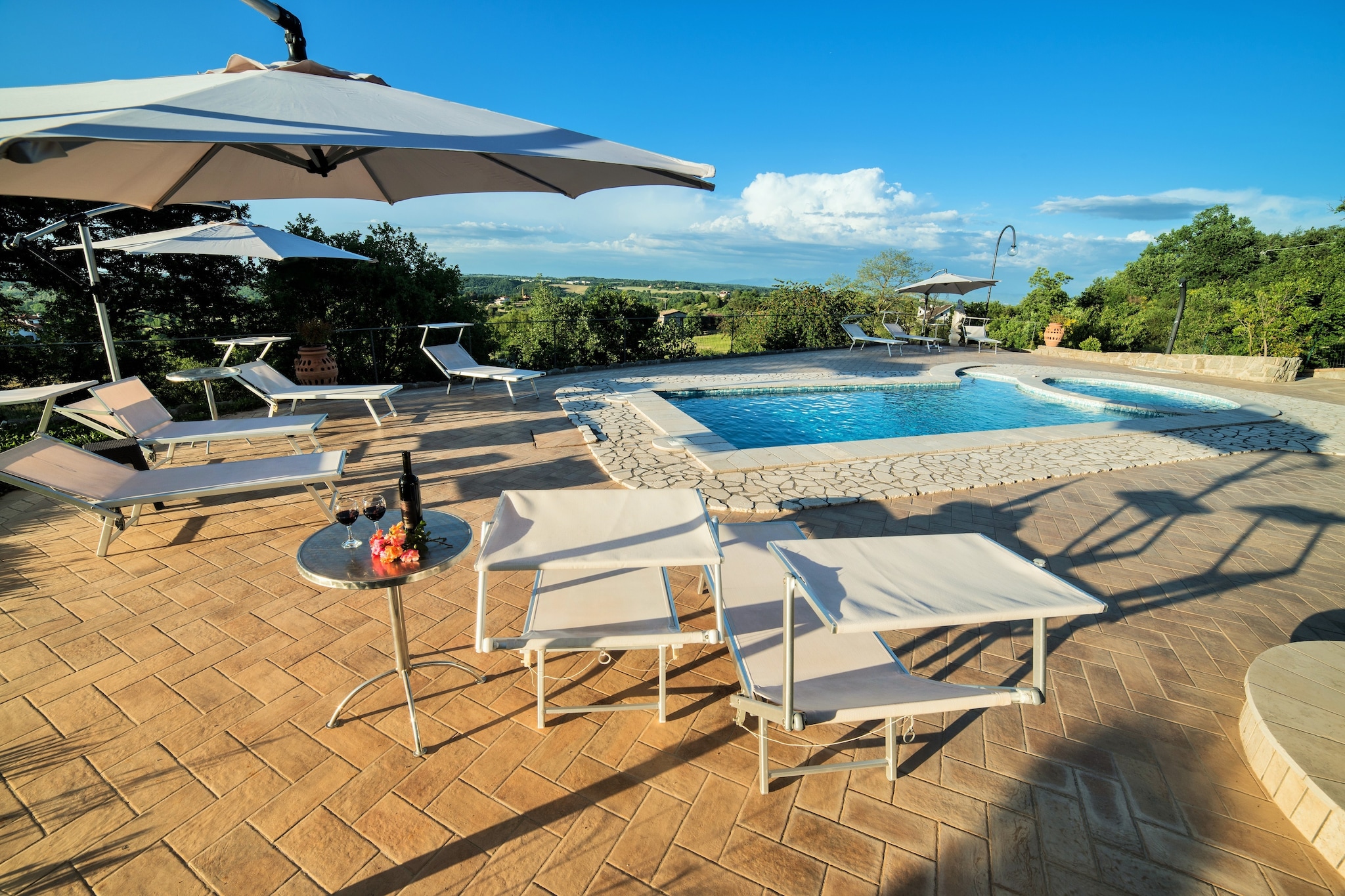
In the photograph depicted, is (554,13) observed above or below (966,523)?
above

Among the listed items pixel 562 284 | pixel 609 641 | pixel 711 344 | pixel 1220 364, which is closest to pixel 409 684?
pixel 609 641

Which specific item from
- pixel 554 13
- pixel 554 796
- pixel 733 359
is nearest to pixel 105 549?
pixel 554 796

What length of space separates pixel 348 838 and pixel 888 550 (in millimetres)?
1988

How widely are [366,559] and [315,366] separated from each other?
7.97 meters

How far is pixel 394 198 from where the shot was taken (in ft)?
12.1

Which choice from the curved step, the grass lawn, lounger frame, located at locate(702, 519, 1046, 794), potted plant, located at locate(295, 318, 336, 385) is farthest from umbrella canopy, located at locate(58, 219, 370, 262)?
the grass lawn

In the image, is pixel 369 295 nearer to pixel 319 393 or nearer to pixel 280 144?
pixel 319 393

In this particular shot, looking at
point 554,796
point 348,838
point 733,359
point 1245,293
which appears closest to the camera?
point 348,838

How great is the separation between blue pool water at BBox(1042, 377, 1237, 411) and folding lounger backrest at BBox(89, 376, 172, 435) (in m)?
12.7

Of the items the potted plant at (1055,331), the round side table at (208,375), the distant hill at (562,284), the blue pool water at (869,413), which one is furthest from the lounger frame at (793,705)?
the potted plant at (1055,331)

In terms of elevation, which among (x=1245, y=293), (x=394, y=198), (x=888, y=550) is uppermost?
(x=1245, y=293)

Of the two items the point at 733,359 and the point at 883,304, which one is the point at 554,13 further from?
the point at 883,304

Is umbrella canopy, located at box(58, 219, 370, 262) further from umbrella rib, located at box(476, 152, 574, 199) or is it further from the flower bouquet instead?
the flower bouquet

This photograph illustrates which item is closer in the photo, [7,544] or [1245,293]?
[7,544]
